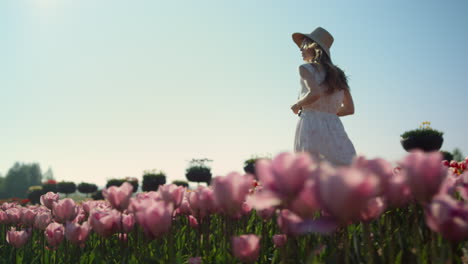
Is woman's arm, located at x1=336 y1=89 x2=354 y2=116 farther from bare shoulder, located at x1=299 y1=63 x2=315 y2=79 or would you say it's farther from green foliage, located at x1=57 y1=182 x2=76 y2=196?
green foliage, located at x1=57 y1=182 x2=76 y2=196

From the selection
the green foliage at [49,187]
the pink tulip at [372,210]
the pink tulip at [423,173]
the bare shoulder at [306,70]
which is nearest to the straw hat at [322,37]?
the bare shoulder at [306,70]

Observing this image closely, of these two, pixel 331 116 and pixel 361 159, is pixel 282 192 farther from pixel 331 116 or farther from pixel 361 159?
pixel 331 116

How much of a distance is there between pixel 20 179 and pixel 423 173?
70.6 metres

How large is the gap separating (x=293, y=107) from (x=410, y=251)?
148 inches

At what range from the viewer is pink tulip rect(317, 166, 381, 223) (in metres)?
0.86

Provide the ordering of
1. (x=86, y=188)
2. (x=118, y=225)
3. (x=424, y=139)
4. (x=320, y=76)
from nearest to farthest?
(x=118, y=225), (x=320, y=76), (x=424, y=139), (x=86, y=188)

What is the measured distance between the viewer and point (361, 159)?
1136mm

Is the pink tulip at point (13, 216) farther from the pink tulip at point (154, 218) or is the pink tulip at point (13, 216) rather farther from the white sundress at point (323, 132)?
the white sundress at point (323, 132)

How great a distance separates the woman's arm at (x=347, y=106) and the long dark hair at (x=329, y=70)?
21 cm

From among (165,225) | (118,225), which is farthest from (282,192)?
(118,225)

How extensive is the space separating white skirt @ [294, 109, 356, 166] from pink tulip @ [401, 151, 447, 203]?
160 inches

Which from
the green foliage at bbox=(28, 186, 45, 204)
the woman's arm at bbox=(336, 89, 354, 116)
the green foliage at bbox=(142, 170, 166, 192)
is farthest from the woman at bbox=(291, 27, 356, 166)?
the green foliage at bbox=(28, 186, 45, 204)

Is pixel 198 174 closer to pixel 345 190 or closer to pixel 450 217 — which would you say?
pixel 450 217

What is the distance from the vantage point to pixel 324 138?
5176 mm
